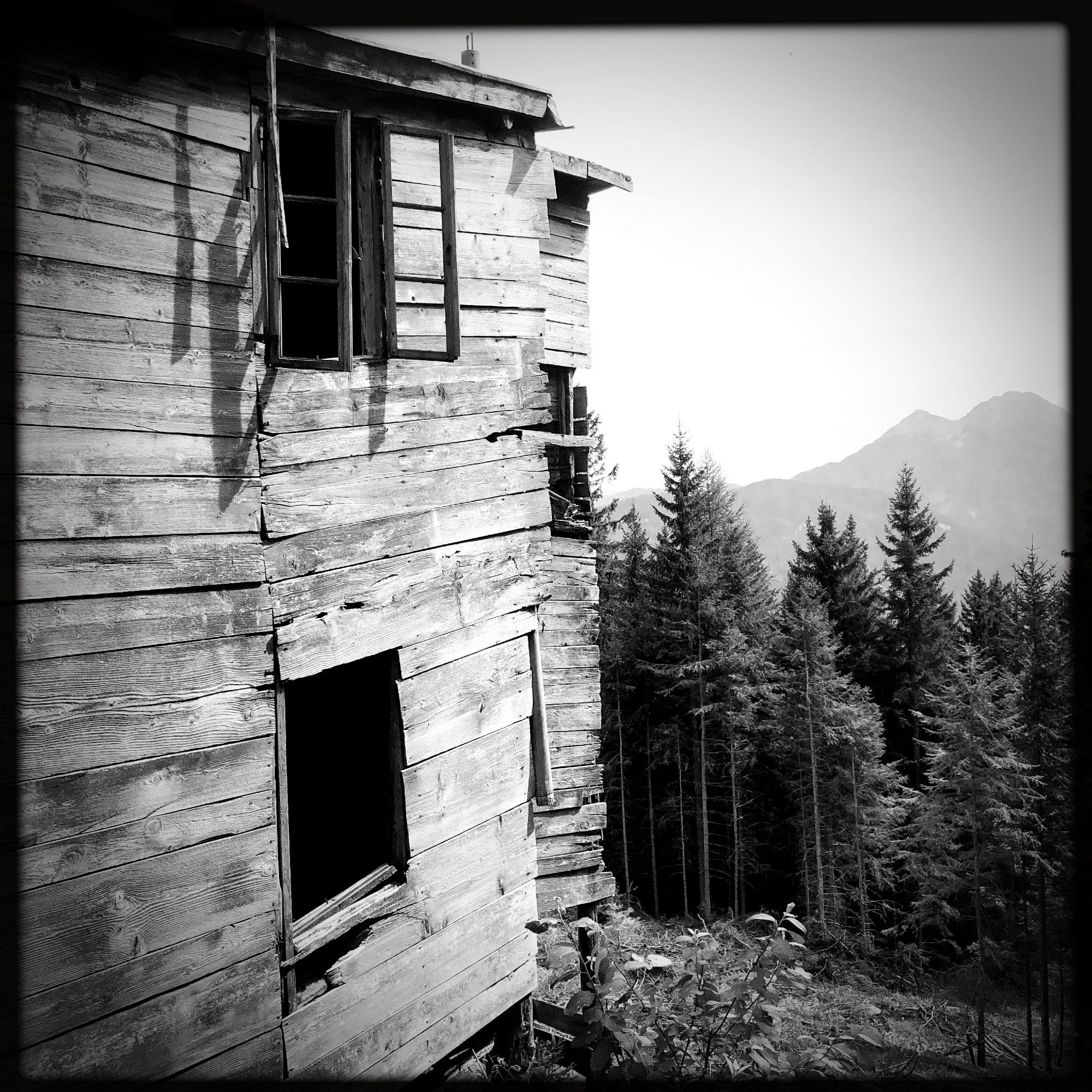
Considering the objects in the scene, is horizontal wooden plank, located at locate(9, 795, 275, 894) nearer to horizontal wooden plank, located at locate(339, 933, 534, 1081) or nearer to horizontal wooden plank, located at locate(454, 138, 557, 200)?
horizontal wooden plank, located at locate(339, 933, 534, 1081)

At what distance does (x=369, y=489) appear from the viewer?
421 centimetres

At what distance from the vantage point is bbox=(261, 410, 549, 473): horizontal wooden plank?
12.4 feet

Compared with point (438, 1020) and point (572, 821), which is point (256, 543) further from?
point (572, 821)

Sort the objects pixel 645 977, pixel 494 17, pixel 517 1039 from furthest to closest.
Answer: pixel 517 1039 < pixel 645 977 < pixel 494 17

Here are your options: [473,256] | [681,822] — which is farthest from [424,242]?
[681,822]

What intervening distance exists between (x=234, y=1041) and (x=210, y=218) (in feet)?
11.9

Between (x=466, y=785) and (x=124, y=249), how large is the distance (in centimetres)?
330

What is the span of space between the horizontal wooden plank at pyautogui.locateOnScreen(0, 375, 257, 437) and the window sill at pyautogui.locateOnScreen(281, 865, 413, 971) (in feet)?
7.92

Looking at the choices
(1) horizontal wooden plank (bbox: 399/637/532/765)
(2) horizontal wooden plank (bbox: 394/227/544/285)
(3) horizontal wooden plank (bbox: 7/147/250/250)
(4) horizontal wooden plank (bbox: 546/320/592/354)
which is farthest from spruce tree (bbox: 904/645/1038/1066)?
(3) horizontal wooden plank (bbox: 7/147/250/250)

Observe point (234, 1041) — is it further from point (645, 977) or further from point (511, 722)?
point (511, 722)

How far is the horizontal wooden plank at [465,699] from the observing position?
4.36 metres

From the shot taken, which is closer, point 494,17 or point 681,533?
point 494,17

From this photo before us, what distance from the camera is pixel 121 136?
10.6ft

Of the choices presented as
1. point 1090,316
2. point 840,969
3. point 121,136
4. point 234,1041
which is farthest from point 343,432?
point 840,969
